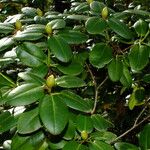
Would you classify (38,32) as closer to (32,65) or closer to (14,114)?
(32,65)

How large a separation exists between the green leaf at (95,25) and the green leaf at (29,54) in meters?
0.20

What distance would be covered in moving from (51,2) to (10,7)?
107cm

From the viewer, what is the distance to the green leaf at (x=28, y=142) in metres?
1.20

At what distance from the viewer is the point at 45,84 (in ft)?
3.86

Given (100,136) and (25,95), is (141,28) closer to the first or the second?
(100,136)

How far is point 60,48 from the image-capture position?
1.25m

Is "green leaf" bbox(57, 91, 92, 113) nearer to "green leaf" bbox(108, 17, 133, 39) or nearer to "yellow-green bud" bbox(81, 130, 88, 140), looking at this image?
"yellow-green bud" bbox(81, 130, 88, 140)

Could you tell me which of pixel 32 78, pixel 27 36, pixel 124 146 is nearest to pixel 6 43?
pixel 27 36

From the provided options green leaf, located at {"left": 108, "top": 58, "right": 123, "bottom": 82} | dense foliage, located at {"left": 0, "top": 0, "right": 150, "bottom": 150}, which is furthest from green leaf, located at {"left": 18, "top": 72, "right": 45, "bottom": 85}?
green leaf, located at {"left": 108, "top": 58, "right": 123, "bottom": 82}

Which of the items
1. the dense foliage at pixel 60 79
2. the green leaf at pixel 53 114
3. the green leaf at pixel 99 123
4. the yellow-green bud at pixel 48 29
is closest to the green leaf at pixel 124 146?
the dense foliage at pixel 60 79

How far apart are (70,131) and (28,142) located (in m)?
0.14

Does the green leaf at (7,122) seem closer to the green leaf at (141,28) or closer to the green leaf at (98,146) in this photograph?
the green leaf at (98,146)

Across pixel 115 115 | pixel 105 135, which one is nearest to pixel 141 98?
pixel 115 115

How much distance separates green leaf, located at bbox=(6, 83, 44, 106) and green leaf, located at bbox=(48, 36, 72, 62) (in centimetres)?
15
